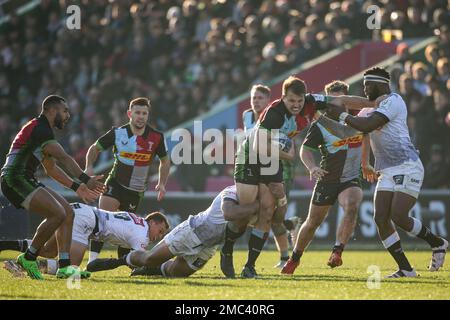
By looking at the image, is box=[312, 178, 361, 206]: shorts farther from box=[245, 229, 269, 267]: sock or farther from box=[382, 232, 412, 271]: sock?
box=[382, 232, 412, 271]: sock

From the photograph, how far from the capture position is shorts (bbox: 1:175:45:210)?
38.2ft

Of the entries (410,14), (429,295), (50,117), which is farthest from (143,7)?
(429,295)

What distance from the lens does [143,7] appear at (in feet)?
83.0

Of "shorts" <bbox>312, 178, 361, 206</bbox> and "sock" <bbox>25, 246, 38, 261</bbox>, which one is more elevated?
"shorts" <bbox>312, 178, 361, 206</bbox>

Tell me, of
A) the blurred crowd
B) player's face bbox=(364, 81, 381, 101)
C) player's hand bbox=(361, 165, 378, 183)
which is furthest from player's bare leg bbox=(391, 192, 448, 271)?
the blurred crowd

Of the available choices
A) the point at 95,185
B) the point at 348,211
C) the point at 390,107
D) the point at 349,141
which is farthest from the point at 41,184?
the point at 349,141

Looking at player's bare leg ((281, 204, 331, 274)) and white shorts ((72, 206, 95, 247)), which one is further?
player's bare leg ((281, 204, 331, 274))

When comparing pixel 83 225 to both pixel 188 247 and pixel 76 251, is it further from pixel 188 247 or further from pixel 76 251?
pixel 188 247

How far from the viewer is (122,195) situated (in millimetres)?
14352

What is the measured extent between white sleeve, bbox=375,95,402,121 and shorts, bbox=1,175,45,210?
161 inches

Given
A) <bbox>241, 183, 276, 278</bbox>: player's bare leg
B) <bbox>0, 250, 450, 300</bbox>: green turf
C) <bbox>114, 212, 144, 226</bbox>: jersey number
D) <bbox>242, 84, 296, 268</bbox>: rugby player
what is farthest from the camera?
<bbox>242, 84, 296, 268</bbox>: rugby player

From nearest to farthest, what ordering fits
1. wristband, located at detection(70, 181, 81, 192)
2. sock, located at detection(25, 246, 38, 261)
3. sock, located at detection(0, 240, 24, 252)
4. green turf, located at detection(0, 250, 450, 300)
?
green turf, located at detection(0, 250, 450, 300) < wristband, located at detection(70, 181, 81, 192) < sock, located at detection(25, 246, 38, 261) < sock, located at detection(0, 240, 24, 252)
